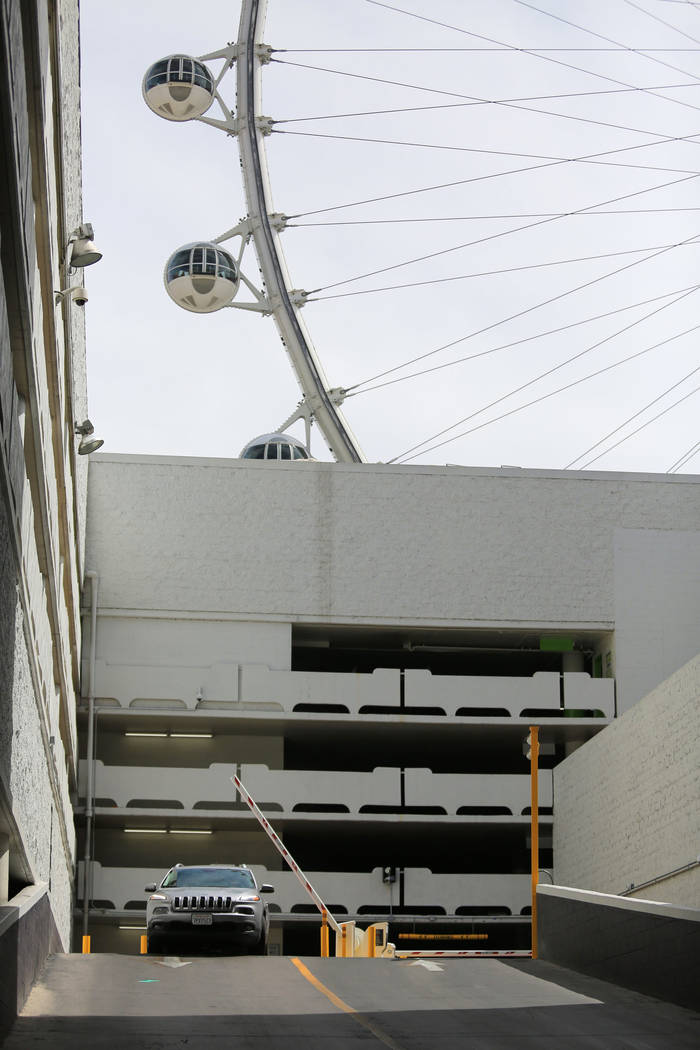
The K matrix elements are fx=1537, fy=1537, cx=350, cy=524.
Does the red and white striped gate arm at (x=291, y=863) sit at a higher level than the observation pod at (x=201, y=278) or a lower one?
lower

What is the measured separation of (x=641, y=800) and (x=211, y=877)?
295 inches

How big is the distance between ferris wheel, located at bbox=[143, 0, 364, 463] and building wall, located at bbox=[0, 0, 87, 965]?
A: 14889mm

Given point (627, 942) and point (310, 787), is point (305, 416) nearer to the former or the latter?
point (310, 787)

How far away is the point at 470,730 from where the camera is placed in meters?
35.4

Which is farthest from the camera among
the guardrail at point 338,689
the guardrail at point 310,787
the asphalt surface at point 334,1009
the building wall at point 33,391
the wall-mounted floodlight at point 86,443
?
the guardrail at point 338,689

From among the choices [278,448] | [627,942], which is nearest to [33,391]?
[627,942]

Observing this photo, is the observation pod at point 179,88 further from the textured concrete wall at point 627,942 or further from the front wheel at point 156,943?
the textured concrete wall at point 627,942

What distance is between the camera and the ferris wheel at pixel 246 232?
36.6 meters

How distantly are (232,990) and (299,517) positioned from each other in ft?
68.1

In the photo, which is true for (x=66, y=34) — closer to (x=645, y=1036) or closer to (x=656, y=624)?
(x=645, y=1036)

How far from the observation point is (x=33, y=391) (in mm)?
13031

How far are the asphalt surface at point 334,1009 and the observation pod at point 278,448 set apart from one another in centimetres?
2469

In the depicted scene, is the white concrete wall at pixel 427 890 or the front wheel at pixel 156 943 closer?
the front wheel at pixel 156 943

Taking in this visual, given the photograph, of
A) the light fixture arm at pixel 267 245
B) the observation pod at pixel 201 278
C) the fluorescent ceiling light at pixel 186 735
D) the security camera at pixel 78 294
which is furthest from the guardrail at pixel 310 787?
the security camera at pixel 78 294
